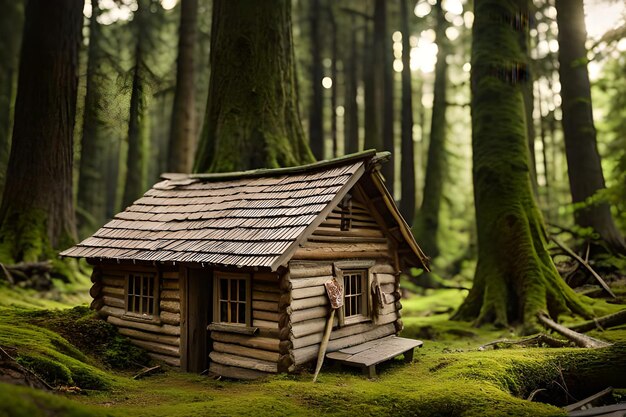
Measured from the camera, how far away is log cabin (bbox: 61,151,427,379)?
821 centimetres

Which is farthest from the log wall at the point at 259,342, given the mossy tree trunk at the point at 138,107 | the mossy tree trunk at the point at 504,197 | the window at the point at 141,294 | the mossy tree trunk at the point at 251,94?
the mossy tree trunk at the point at 504,197

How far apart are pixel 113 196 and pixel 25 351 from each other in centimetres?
3257

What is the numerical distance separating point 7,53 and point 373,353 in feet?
80.4

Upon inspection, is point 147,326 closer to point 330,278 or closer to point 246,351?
point 246,351

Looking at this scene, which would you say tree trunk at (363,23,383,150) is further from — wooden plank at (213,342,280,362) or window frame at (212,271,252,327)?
wooden plank at (213,342,280,362)

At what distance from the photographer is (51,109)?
12883 mm

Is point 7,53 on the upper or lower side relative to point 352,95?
upper

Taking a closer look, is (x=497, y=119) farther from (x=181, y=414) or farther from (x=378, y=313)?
(x=181, y=414)

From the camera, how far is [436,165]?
22.4 meters

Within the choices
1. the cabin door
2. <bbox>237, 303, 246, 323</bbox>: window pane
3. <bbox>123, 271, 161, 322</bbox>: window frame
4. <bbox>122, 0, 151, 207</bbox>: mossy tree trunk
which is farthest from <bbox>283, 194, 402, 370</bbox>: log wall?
<bbox>122, 0, 151, 207</bbox>: mossy tree trunk

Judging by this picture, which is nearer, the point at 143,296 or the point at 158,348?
the point at 158,348

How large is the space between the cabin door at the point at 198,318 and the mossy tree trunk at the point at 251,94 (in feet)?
14.4

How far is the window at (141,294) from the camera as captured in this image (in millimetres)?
10141

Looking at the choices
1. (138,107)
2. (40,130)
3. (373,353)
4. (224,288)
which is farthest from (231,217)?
(40,130)
